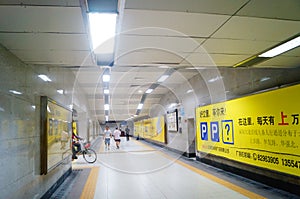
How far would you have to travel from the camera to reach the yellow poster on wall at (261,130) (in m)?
4.33

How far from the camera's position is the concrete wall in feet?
9.76

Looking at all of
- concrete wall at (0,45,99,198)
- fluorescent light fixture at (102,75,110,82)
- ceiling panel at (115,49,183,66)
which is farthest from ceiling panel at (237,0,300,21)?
fluorescent light fixture at (102,75,110,82)

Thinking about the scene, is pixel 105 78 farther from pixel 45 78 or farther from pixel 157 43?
pixel 157 43

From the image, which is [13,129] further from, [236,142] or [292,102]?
[236,142]

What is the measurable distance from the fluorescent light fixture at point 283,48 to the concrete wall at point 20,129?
405 centimetres

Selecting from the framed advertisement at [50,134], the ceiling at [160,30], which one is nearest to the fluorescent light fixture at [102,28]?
the ceiling at [160,30]

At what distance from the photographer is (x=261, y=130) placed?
5129mm

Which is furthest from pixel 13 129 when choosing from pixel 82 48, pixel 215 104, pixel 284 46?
pixel 215 104

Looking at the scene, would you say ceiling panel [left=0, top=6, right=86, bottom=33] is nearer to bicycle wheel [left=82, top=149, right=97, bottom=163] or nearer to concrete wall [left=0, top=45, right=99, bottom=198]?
concrete wall [left=0, top=45, right=99, bottom=198]

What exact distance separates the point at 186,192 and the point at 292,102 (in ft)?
8.64

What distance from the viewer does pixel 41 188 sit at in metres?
4.31

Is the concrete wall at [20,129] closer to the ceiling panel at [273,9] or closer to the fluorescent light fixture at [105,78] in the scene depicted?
the ceiling panel at [273,9]

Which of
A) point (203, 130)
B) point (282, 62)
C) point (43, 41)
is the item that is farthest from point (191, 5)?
point (203, 130)

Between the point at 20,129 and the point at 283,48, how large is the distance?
435 cm
